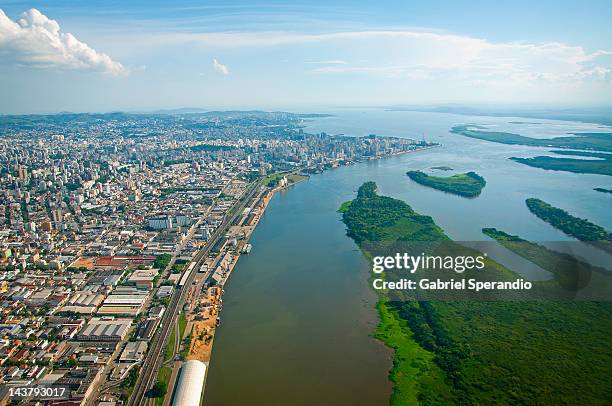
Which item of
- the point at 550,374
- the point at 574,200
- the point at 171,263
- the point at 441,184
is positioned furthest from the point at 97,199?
the point at 574,200

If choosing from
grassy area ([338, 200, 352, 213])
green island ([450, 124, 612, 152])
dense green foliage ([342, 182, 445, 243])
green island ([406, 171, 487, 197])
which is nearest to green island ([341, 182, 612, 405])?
dense green foliage ([342, 182, 445, 243])

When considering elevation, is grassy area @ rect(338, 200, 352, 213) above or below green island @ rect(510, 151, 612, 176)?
below

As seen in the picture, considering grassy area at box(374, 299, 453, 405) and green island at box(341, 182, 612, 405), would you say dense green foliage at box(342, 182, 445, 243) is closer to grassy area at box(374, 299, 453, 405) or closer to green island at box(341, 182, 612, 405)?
green island at box(341, 182, 612, 405)

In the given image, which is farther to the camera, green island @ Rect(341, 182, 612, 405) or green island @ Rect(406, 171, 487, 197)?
green island @ Rect(406, 171, 487, 197)

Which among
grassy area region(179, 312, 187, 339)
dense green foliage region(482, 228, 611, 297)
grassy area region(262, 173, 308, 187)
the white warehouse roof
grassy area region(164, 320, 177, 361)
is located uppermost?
grassy area region(262, 173, 308, 187)

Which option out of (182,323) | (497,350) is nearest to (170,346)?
(182,323)

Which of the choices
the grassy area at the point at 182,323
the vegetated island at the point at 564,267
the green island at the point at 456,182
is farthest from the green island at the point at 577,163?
the grassy area at the point at 182,323
